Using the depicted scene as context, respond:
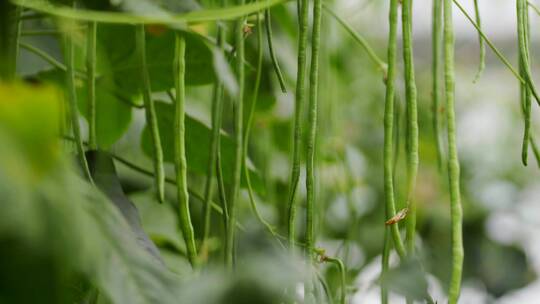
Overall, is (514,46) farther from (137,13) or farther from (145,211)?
(137,13)

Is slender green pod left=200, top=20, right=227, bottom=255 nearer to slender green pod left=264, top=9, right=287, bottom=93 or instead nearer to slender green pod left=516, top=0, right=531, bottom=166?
slender green pod left=264, top=9, right=287, bottom=93

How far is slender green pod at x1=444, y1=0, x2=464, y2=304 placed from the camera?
474mm

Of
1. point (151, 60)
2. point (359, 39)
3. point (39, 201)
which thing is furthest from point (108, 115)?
point (39, 201)

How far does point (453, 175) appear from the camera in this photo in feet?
1.62

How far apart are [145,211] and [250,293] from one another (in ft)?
2.01

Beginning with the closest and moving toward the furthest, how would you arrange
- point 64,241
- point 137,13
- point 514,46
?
point 64,241
point 137,13
point 514,46

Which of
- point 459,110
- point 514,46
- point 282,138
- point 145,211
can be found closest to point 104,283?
point 145,211

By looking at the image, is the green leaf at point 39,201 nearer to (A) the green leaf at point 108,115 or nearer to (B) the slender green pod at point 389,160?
(B) the slender green pod at point 389,160

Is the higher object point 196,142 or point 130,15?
point 130,15

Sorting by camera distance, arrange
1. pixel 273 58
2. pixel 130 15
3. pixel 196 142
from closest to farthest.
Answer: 1. pixel 130 15
2. pixel 273 58
3. pixel 196 142

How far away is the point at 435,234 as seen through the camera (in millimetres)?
1575

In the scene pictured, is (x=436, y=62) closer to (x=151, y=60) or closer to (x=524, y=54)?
(x=524, y=54)

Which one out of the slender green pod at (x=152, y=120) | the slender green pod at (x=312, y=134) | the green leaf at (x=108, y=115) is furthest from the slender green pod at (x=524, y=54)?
the green leaf at (x=108, y=115)

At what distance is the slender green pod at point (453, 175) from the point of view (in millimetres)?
474
